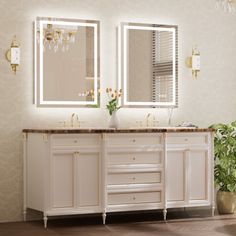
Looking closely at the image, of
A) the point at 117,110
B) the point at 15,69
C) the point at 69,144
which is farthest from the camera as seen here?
the point at 117,110

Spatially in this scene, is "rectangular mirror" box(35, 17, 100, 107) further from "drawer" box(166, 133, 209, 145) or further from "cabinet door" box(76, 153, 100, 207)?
"drawer" box(166, 133, 209, 145)

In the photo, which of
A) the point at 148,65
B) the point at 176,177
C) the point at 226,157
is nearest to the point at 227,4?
the point at 148,65

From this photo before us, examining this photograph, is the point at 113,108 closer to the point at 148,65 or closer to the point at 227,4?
the point at 148,65

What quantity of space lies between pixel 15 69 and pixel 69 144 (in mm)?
973

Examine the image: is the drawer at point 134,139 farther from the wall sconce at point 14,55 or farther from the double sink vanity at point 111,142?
the wall sconce at point 14,55

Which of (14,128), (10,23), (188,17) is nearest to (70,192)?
(14,128)

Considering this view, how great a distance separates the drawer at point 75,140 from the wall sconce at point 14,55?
35.0 inches

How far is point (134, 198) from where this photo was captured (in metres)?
5.84

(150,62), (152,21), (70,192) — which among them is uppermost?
(152,21)

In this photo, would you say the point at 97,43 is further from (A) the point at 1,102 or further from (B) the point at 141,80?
(A) the point at 1,102

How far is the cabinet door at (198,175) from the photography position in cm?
609

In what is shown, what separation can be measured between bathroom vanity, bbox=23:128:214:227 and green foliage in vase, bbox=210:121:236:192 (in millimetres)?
278

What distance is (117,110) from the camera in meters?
6.34

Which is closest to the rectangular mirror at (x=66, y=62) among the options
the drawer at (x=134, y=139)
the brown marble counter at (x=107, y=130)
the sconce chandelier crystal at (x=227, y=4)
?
the brown marble counter at (x=107, y=130)
